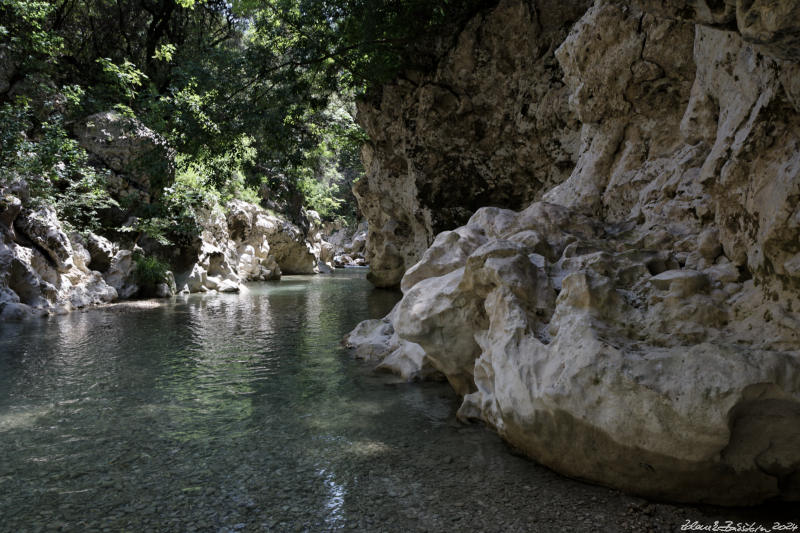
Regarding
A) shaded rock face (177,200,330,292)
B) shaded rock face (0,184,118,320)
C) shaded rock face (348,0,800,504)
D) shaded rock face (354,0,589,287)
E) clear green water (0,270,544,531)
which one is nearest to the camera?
shaded rock face (348,0,800,504)

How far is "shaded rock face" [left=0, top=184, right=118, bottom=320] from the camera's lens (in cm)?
1191

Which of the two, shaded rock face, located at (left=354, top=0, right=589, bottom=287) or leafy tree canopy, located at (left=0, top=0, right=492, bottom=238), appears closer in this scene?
leafy tree canopy, located at (left=0, top=0, right=492, bottom=238)

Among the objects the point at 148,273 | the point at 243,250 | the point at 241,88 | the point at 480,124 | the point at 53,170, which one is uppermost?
the point at 241,88

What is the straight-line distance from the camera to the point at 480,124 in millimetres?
14781

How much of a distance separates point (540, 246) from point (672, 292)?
1.65m

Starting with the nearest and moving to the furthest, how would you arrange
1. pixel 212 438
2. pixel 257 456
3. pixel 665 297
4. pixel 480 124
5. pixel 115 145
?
pixel 665 297
pixel 257 456
pixel 212 438
pixel 480 124
pixel 115 145

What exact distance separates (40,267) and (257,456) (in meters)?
12.2

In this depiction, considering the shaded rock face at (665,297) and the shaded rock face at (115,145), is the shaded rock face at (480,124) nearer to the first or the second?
the shaded rock face at (665,297)

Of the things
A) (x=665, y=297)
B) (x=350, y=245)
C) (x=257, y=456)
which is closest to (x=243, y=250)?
(x=257, y=456)

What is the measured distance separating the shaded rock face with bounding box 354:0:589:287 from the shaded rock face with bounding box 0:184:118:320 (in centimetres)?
1009

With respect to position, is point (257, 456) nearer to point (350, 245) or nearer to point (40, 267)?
point (40, 267)

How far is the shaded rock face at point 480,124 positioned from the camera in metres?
12.9

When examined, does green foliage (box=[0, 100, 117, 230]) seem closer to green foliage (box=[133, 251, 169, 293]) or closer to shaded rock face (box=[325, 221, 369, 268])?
green foliage (box=[133, 251, 169, 293])

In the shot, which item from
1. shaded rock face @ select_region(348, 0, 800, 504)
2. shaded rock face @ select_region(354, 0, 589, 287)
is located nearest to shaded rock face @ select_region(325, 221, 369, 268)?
shaded rock face @ select_region(354, 0, 589, 287)
